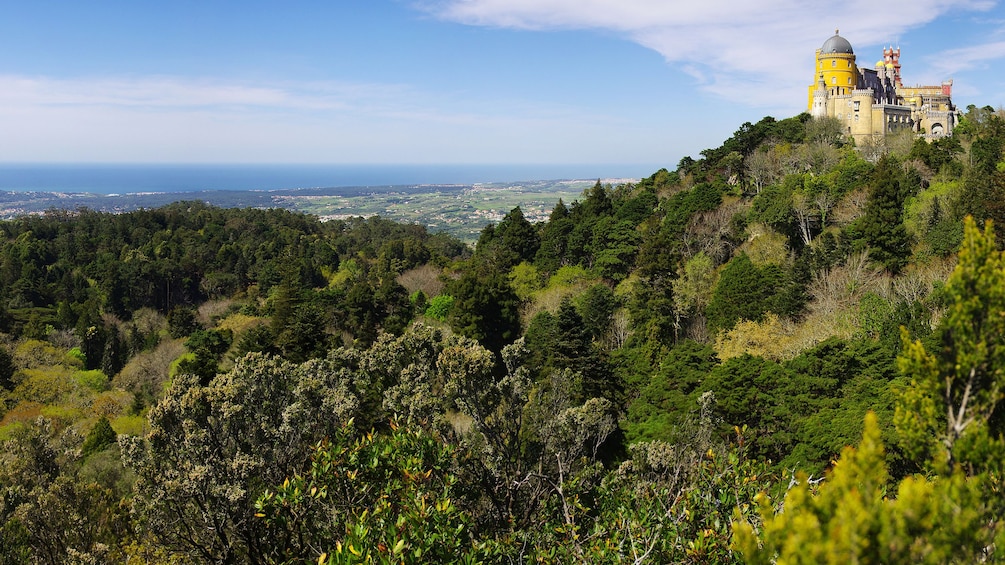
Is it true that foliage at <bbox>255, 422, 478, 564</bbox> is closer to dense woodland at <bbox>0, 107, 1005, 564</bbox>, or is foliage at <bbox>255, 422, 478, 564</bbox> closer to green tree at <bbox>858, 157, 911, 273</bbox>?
dense woodland at <bbox>0, 107, 1005, 564</bbox>

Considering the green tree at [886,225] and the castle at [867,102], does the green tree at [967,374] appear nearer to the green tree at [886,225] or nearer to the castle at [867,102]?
the green tree at [886,225]

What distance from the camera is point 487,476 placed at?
23.9 feet

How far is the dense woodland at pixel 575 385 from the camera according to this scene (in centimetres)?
309

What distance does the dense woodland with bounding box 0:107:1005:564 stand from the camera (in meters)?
3.09

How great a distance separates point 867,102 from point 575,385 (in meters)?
27.6

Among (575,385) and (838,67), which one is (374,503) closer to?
→ (575,385)

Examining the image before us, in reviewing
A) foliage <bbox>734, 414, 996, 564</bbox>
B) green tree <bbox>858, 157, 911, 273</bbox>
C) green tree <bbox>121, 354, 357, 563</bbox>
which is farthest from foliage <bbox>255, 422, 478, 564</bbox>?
green tree <bbox>858, 157, 911, 273</bbox>

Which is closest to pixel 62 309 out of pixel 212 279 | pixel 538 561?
pixel 212 279

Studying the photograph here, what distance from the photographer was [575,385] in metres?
14.3

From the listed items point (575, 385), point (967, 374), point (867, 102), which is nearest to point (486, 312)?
point (575, 385)

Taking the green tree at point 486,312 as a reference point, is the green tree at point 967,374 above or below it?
above

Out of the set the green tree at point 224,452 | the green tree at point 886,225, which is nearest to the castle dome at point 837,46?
the green tree at point 886,225

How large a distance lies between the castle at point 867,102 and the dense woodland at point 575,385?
7.63 ft

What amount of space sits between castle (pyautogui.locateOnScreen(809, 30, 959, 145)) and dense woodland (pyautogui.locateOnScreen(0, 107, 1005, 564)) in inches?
91.5
